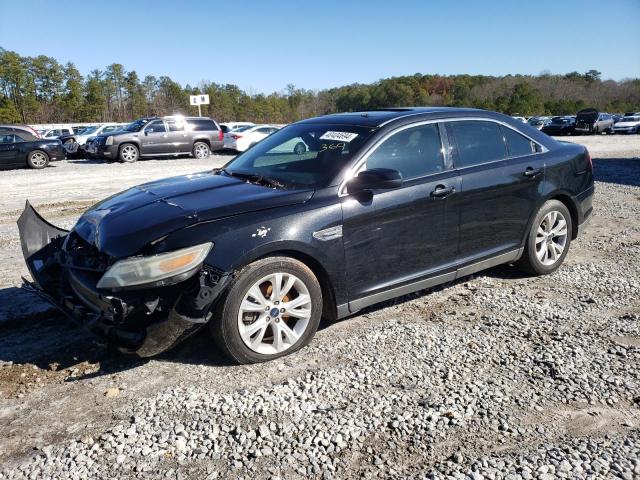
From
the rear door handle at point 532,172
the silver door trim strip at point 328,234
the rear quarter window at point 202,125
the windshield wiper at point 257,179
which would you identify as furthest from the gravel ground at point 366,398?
the rear quarter window at point 202,125

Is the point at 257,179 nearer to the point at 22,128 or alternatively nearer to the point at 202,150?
the point at 22,128

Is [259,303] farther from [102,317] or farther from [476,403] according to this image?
[476,403]

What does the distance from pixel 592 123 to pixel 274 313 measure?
129 ft

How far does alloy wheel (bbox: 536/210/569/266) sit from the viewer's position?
5148 millimetres

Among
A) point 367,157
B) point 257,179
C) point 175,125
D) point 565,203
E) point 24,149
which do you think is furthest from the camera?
point 175,125

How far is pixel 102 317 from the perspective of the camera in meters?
3.19

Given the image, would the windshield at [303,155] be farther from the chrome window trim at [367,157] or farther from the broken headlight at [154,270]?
the broken headlight at [154,270]

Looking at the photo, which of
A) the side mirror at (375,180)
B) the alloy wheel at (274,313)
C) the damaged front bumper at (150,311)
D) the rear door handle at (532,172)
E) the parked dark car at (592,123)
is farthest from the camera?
the parked dark car at (592,123)

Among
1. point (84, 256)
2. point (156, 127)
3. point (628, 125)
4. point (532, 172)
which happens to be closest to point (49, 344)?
point (84, 256)

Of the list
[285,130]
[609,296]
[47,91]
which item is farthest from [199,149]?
[47,91]

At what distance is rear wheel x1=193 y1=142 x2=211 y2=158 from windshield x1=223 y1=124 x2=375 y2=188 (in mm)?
18006

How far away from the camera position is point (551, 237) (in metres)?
5.23

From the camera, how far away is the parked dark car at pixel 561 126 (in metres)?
37.5

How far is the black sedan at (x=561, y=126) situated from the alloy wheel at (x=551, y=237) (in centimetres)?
3617
